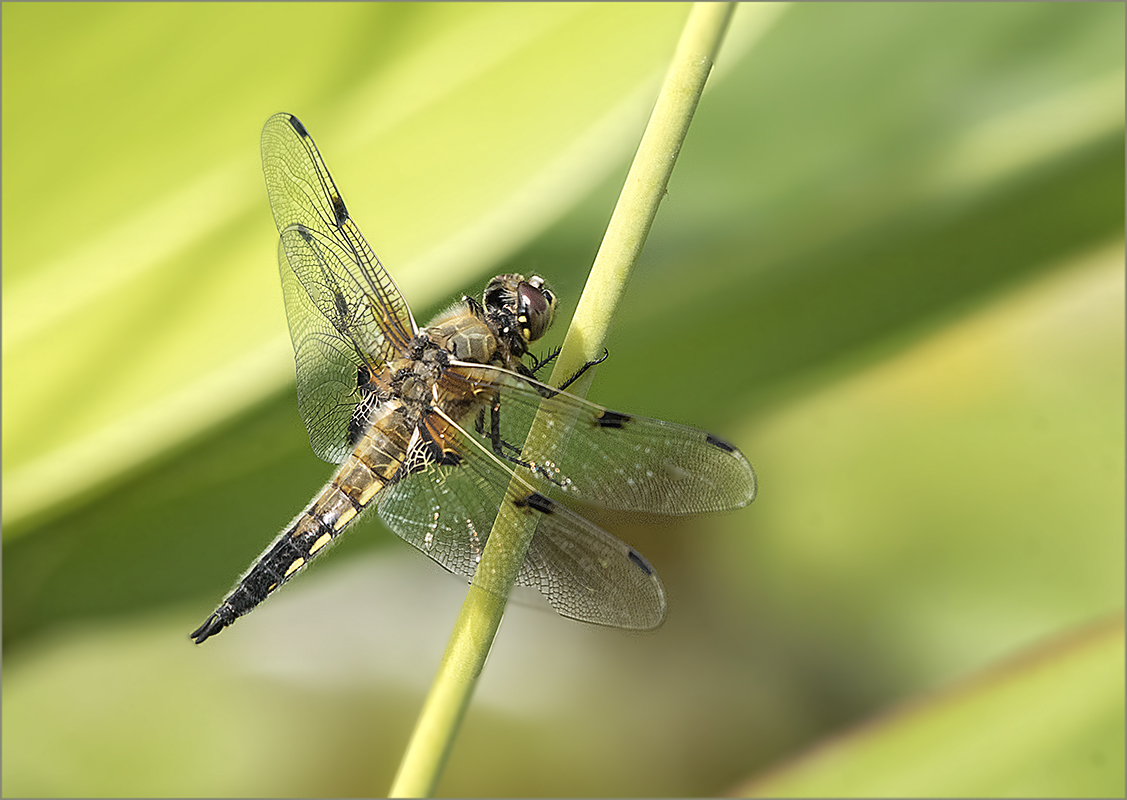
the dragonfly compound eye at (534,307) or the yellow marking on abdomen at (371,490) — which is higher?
the dragonfly compound eye at (534,307)

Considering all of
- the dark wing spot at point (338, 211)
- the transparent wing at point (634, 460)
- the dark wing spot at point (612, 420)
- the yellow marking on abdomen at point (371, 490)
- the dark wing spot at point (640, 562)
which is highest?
the dark wing spot at point (338, 211)

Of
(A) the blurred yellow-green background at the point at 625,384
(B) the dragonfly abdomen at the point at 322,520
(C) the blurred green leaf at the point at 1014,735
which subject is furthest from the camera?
(A) the blurred yellow-green background at the point at 625,384

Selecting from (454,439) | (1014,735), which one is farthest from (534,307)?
(1014,735)

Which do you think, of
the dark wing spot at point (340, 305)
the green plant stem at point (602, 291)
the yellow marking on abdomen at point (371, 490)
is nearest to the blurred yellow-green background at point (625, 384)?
the dark wing spot at point (340, 305)

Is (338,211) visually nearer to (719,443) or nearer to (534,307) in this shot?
(534,307)

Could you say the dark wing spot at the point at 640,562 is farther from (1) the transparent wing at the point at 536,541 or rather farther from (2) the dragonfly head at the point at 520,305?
(2) the dragonfly head at the point at 520,305

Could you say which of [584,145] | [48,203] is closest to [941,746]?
[584,145]

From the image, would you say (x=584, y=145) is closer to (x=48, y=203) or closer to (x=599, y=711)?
(x=48, y=203)
